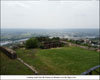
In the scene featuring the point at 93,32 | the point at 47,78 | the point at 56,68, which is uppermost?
the point at 93,32

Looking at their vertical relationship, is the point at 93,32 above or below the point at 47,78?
above

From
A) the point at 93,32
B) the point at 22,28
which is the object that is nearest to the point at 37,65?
the point at 22,28

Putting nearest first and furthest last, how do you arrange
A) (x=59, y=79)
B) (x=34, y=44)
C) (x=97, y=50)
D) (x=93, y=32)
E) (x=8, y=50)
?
(x=59, y=79), (x=93, y=32), (x=8, y=50), (x=97, y=50), (x=34, y=44)

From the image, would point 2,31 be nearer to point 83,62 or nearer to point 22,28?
point 22,28

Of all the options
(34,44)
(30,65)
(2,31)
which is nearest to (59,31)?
(30,65)

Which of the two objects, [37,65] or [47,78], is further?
[37,65]

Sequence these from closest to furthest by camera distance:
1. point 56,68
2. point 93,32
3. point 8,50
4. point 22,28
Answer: point 56,68 → point 22,28 → point 93,32 → point 8,50

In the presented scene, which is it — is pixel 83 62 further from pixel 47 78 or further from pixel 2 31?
pixel 2 31

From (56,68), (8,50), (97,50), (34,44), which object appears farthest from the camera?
(34,44)

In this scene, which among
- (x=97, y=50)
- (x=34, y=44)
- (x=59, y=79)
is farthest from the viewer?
(x=34, y=44)
